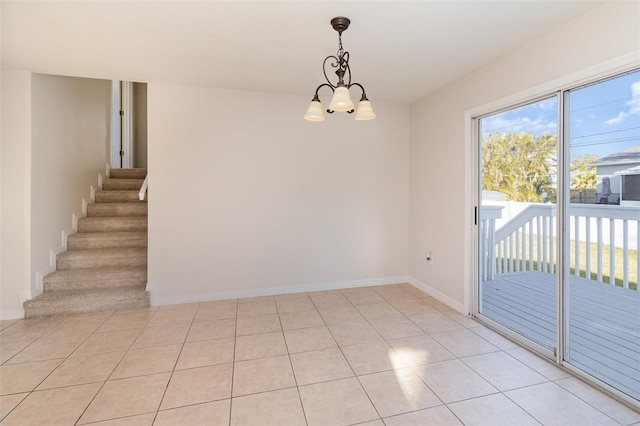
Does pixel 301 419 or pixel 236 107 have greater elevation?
pixel 236 107

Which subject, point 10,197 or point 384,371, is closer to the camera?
point 384,371

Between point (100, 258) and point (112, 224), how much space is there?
0.63 m

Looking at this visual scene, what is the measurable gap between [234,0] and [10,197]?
3066mm

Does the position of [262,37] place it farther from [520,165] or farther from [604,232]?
[604,232]

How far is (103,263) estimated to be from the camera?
3.71 m

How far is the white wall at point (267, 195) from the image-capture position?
3438mm

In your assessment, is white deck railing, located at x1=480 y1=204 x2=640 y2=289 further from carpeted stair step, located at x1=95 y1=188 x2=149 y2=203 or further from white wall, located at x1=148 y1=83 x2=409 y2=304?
carpeted stair step, located at x1=95 y1=188 x2=149 y2=203

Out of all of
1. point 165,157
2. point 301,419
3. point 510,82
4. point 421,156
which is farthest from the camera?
point 421,156

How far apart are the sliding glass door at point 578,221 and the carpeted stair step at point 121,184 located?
5.13 meters

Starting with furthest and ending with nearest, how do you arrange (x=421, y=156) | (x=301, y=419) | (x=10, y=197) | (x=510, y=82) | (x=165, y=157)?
1. (x=421, y=156)
2. (x=165, y=157)
3. (x=10, y=197)
4. (x=510, y=82)
5. (x=301, y=419)

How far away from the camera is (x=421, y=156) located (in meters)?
3.90

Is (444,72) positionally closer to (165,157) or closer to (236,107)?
(236,107)

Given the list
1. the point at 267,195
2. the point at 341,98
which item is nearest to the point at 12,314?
the point at 267,195

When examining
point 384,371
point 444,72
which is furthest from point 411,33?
point 384,371
